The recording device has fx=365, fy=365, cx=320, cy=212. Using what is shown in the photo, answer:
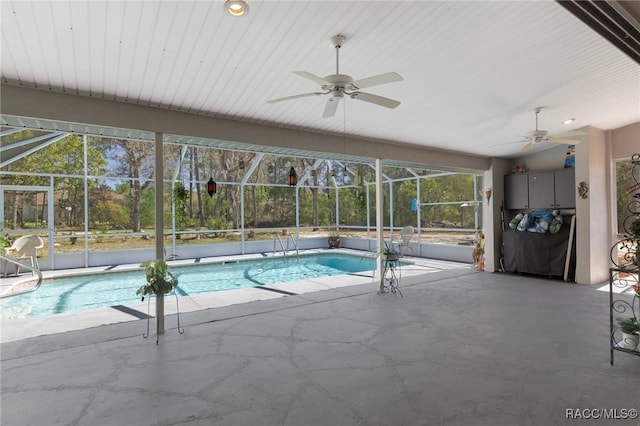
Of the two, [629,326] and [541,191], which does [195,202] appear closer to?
[541,191]

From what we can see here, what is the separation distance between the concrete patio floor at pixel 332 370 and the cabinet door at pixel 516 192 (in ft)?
11.1

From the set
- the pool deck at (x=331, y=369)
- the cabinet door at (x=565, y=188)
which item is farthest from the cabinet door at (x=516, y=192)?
the pool deck at (x=331, y=369)

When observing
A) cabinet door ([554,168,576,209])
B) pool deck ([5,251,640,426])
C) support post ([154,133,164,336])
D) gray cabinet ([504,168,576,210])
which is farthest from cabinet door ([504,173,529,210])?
support post ([154,133,164,336])

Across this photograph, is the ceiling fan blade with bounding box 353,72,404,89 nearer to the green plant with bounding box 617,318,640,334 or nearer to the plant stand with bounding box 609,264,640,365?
the plant stand with bounding box 609,264,640,365

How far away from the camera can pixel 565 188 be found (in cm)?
712

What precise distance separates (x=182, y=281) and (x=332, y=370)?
5.86m

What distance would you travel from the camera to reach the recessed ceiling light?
96.4 inches

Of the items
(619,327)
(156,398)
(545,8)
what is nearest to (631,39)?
(545,8)

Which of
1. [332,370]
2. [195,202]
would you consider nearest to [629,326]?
[332,370]

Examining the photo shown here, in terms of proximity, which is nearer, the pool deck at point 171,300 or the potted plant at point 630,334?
the potted plant at point 630,334

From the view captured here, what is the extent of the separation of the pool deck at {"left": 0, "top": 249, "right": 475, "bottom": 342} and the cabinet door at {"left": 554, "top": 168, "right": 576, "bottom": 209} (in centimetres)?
245

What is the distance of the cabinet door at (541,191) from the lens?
7357mm

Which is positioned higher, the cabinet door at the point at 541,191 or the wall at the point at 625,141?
the wall at the point at 625,141

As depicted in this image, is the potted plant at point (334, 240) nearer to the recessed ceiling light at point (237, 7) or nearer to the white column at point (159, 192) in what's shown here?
the white column at point (159, 192)
